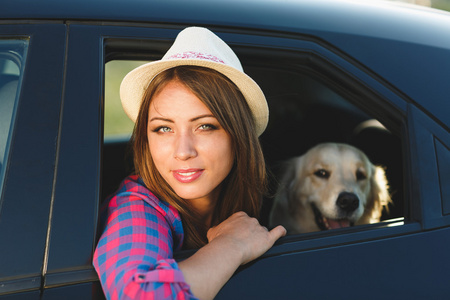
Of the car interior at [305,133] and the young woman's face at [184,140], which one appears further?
the car interior at [305,133]

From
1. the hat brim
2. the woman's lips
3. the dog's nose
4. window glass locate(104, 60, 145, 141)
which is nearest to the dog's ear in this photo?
the dog's nose

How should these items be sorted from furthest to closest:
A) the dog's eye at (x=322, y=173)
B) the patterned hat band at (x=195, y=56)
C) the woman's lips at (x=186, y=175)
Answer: the dog's eye at (x=322, y=173) → the woman's lips at (x=186, y=175) → the patterned hat band at (x=195, y=56)

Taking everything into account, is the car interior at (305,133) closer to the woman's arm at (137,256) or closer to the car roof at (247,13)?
the car roof at (247,13)

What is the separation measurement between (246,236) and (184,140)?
329 millimetres

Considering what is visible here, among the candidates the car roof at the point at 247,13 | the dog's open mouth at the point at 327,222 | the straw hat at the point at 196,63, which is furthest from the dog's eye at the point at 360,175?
the straw hat at the point at 196,63

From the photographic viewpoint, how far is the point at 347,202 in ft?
7.75

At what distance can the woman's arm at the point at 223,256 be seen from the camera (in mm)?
1139

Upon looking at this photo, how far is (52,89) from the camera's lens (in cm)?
123

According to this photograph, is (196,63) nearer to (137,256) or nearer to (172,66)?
(172,66)

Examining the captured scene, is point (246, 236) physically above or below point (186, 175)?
below

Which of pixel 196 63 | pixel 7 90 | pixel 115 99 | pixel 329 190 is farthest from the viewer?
pixel 115 99

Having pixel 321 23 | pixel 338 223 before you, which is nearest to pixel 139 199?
pixel 321 23

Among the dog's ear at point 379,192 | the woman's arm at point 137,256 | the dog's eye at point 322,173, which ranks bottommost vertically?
the woman's arm at point 137,256

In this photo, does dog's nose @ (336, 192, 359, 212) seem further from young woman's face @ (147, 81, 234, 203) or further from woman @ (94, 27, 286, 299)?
→ young woman's face @ (147, 81, 234, 203)
